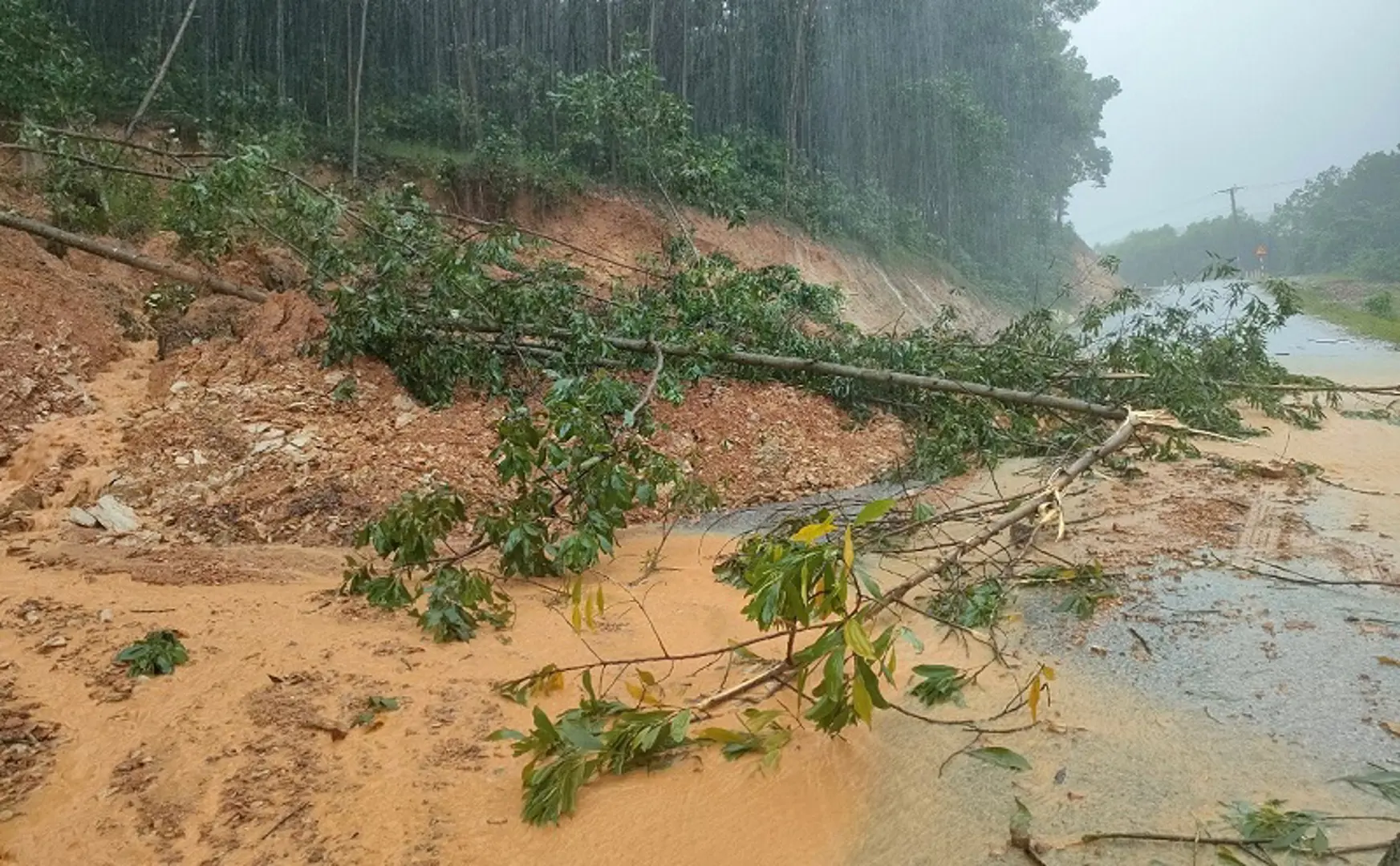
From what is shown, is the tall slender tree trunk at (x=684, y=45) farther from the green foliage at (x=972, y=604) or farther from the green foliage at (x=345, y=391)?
the green foliage at (x=972, y=604)

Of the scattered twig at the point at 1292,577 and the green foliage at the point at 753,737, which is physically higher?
the scattered twig at the point at 1292,577

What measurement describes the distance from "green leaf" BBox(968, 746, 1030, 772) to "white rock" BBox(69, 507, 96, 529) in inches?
179

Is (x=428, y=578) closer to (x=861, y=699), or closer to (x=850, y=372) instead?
(x=861, y=699)

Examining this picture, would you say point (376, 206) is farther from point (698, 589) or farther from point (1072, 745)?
point (1072, 745)

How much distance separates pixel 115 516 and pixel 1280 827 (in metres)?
5.29

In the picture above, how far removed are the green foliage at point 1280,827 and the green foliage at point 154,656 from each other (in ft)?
11.4

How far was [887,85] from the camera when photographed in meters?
22.2

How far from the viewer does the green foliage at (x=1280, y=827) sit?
2125mm

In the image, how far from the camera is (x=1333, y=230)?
95.1ft

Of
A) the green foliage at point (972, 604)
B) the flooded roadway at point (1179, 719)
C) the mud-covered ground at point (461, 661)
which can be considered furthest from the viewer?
the green foliage at point (972, 604)

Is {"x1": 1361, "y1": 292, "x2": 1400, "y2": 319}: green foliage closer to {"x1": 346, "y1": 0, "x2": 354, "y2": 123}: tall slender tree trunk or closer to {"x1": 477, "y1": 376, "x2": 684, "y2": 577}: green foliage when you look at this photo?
{"x1": 346, "y1": 0, "x2": 354, "y2": 123}: tall slender tree trunk

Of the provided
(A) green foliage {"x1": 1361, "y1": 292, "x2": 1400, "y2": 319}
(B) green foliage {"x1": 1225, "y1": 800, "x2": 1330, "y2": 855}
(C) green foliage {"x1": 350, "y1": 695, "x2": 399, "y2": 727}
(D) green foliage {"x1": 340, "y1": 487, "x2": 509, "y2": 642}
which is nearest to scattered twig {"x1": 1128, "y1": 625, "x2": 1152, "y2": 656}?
(B) green foliage {"x1": 1225, "y1": 800, "x2": 1330, "y2": 855}

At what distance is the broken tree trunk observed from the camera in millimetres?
6527

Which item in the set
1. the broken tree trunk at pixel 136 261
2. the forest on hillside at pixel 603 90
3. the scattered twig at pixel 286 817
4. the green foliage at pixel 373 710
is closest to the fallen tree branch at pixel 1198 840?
the scattered twig at pixel 286 817
